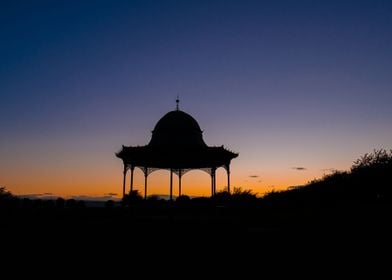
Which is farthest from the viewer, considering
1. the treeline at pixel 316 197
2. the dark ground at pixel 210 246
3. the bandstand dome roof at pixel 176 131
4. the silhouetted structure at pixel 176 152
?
the bandstand dome roof at pixel 176 131

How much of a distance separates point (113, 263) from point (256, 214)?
38.9 feet

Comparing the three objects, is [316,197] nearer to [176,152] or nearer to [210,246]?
[176,152]

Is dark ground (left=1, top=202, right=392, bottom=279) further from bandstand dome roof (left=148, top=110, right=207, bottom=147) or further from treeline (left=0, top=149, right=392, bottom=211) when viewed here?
bandstand dome roof (left=148, top=110, right=207, bottom=147)

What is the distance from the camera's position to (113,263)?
12.0 m

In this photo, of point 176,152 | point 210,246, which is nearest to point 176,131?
point 176,152

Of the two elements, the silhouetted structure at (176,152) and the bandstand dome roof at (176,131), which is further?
the bandstand dome roof at (176,131)

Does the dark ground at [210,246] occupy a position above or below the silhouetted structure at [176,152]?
below

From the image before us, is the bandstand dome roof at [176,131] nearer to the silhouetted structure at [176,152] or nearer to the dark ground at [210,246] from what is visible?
the silhouetted structure at [176,152]

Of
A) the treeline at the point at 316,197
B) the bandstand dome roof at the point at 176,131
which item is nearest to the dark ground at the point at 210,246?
the treeline at the point at 316,197

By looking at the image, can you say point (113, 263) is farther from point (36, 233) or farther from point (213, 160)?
point (213, 160)

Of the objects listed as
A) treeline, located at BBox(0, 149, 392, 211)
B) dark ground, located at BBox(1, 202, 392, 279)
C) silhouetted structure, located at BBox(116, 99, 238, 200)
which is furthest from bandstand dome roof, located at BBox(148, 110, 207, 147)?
dark ground, located at BBox(1, 202, 392, 279)

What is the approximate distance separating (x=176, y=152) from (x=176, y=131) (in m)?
2.90

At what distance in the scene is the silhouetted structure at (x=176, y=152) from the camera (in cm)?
3155

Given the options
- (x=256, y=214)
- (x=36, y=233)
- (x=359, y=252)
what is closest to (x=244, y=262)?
(x=359, y=252)
